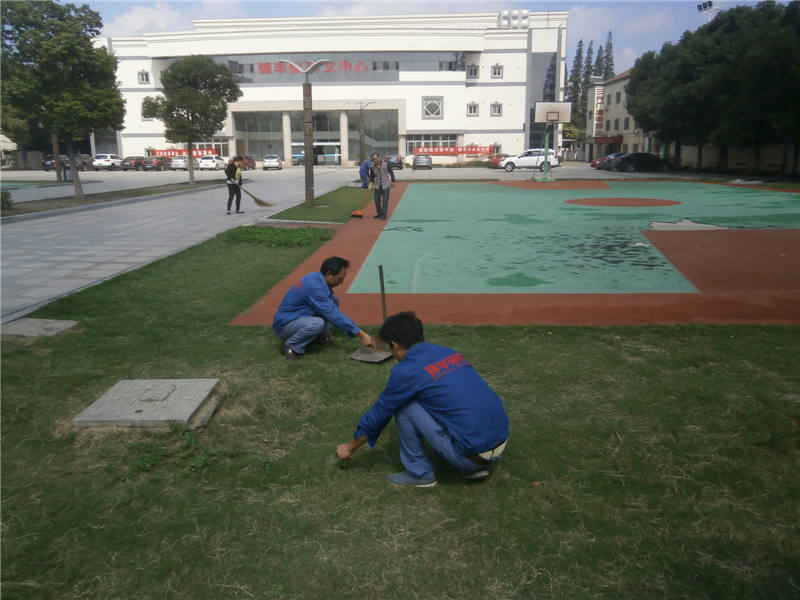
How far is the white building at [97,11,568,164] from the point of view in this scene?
207 feet

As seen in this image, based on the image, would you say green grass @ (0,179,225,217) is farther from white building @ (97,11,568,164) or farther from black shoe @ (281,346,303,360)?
white building @ (97,11,568,164)

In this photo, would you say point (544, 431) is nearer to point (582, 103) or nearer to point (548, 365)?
point (548, 365)

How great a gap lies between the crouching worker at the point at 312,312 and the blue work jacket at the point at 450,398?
192 cm

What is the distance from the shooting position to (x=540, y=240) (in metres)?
13.4

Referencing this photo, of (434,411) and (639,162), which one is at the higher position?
(639,162)

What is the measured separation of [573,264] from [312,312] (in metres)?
6.29

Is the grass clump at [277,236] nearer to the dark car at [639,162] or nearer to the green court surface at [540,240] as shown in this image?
the green court surface at [540,240]

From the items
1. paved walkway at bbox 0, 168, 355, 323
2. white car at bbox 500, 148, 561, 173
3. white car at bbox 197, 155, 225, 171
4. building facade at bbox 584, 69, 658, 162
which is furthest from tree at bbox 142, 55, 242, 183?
building facade at bbox 584, 69, 658, 162

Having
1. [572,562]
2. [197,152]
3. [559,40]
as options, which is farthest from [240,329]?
[559,40]

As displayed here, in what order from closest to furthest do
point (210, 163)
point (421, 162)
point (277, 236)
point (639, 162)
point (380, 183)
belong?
point (277, 236)
point (380, 183)
point (639, 162)
point (421, 162)
point (210, 163)

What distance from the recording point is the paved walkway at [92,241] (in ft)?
29.4

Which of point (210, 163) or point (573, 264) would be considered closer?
point (573, 264)

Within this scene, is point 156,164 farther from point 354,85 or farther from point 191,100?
point 191,100

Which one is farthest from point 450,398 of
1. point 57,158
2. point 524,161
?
point 524,161
